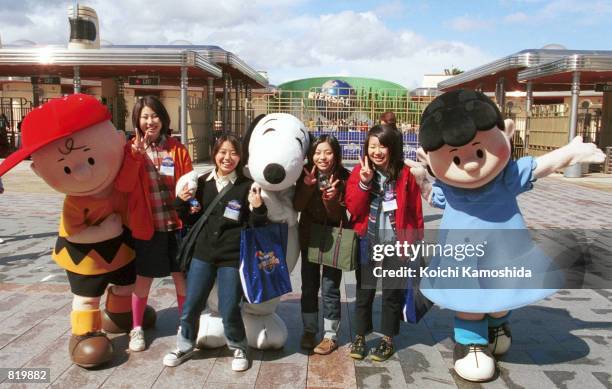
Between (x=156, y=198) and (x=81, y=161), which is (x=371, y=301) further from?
(x=81, y=161)

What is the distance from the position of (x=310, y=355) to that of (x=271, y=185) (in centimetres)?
118

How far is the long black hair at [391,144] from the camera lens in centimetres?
326

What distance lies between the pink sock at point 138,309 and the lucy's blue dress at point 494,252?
1.85m

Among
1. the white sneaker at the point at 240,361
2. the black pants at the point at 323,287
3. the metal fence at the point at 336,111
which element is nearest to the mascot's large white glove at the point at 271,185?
the black pants at the point at 323,287

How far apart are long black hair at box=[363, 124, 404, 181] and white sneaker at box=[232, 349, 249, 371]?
1394mm

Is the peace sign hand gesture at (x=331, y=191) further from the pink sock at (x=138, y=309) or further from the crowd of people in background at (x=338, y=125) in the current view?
the crowd of people in background at (x=338, y=125)

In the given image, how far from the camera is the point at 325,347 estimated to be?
350 centimetres

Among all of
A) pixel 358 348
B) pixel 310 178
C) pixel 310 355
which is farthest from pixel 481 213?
pixel 310 355

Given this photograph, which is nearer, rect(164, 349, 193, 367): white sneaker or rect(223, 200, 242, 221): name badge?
rect(223, 200, 242, 221): name badge

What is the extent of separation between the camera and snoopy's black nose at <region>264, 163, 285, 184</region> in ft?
10.1

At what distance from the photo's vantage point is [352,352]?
3.46 meters

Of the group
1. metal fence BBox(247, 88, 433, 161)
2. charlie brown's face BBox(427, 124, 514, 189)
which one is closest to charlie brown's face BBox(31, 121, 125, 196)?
charlie brown's face BBox(427, 124, 514, 189)

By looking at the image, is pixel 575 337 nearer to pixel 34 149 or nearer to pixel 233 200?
pixel 233 200

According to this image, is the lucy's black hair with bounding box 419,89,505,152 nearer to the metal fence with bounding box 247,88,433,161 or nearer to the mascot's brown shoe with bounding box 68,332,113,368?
the mascot's brown shoe with bounding box 68,332,113,368
